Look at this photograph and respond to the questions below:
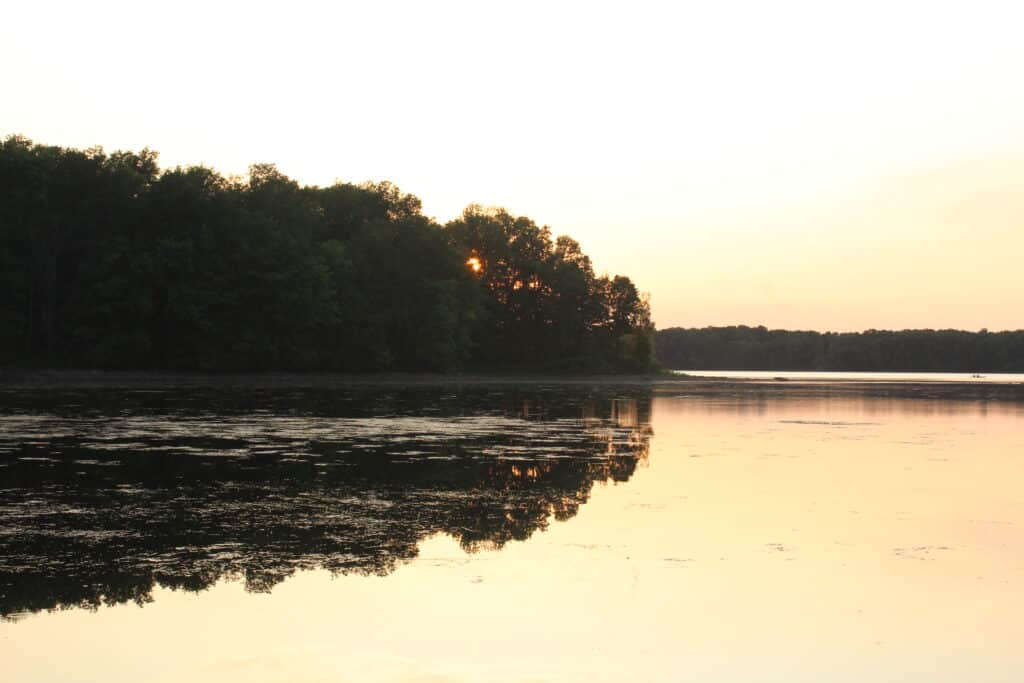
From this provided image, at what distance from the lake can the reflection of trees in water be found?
0.23 ft

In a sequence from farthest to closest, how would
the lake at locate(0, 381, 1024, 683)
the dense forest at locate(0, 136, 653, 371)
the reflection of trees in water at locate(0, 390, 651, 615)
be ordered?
the dense forest at locate(0, 136, 653, 371) → the reflection of trees in water at locate(0, 390, 651, 615) → the lake at locate(0, 381, 1024, 683)

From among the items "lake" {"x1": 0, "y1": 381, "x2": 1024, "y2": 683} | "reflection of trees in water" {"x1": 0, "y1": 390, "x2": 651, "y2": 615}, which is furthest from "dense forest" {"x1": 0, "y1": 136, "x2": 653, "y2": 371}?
"lake" {"x1": 0, "y1": 381, "x2": 1024, "y2": 683}

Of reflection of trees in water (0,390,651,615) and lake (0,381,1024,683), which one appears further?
reflection of trees in water (0,390,651,615)

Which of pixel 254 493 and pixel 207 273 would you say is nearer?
pixel 254 493

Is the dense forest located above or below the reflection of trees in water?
above

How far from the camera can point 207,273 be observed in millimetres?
75438

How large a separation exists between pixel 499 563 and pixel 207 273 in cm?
6871

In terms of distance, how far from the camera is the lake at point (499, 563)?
783cm

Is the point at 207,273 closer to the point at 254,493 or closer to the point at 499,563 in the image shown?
the point at 254,493

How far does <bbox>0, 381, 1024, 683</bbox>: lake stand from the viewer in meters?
7.83

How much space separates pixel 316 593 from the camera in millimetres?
9609

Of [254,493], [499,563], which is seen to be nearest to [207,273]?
[254,493]

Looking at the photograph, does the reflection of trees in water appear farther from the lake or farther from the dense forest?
the dense forest

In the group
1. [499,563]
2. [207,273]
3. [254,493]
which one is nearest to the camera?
[499,563]
